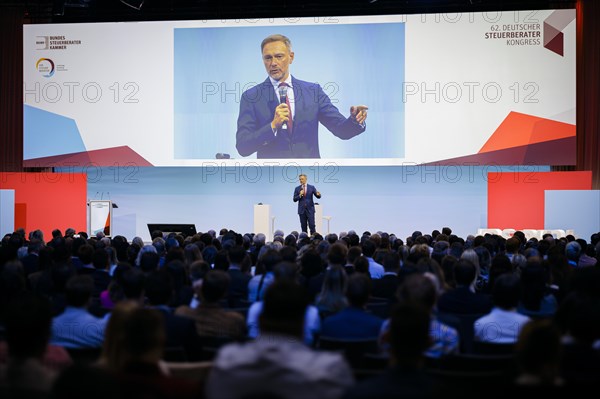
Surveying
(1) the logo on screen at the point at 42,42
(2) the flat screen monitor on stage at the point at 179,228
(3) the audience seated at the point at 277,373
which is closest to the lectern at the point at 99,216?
(2) the flat screen monitor on stage at the point at 179,228

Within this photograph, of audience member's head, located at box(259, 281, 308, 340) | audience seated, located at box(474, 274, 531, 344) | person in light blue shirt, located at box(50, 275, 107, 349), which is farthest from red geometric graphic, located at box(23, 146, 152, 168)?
audience member's head, located at box(259, 281, 308, 340)

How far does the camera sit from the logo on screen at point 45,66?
43.4ft

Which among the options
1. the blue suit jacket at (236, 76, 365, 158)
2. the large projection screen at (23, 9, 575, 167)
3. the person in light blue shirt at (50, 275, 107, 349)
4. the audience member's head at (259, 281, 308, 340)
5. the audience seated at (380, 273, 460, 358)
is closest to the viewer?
the audience member's head at (259, 281, 308, 340)

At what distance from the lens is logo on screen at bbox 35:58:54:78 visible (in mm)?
13219

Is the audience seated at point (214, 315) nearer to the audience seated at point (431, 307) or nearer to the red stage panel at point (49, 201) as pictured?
the audience seated at point (431, 307)

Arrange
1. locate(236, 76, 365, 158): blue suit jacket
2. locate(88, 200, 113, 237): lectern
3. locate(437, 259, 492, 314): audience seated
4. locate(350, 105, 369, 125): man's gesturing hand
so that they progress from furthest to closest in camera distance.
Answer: locate(88, 200, 113, 237): lectern < locate(236, 76, 365, 158): blue suit jacket < locate(350, 105, 369, 125): man's gesturing hand < locate(437, 259, 492, 314): audience seated

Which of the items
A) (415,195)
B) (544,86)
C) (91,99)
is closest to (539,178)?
(544,86)

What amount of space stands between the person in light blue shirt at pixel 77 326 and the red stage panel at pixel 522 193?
10.6 m

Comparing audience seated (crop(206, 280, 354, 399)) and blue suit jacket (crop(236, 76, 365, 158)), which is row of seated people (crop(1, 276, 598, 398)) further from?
blue suit jacket (crop(236, 76, 365, 158))

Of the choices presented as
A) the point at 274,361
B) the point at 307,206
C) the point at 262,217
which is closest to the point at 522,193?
the point at 307,206

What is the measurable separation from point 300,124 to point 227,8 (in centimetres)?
282

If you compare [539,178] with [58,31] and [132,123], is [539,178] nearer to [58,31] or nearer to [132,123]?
[132,123]

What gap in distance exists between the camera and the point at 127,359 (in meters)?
2.21

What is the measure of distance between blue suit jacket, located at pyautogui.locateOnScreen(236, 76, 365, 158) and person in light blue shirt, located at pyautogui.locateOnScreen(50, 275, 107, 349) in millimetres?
9602
